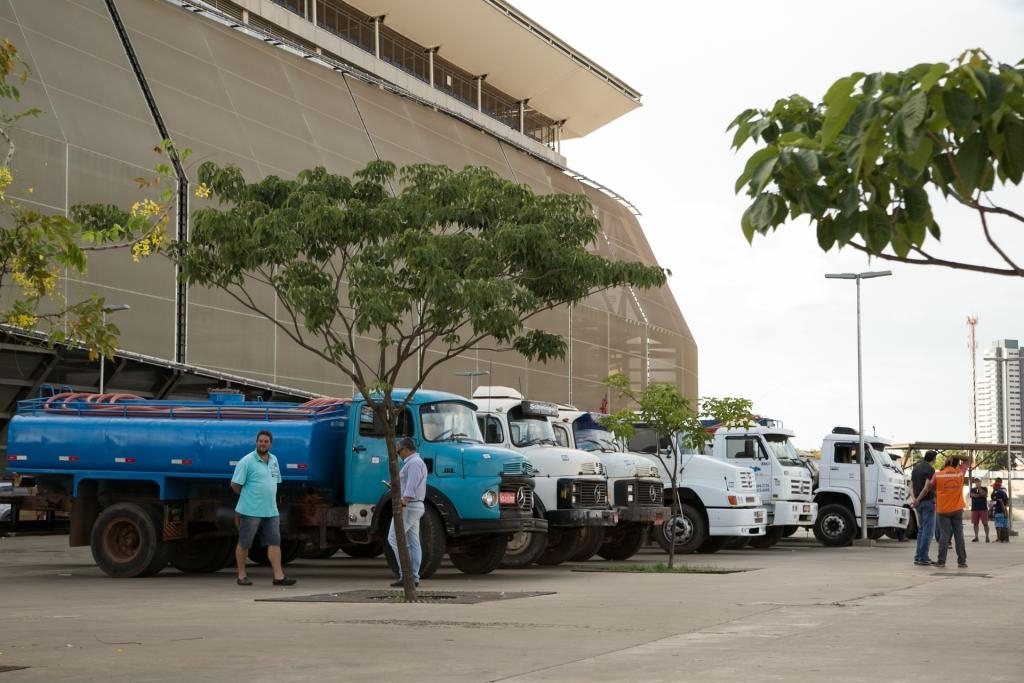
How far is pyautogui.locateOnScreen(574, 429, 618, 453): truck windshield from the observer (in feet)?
84.9

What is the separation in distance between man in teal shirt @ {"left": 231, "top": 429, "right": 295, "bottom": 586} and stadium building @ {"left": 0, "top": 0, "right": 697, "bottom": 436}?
6.13 metres

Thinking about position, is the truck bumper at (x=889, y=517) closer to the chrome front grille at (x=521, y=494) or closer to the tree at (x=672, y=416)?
the tree at (x=672, y=416)

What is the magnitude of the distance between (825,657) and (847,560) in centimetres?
1639

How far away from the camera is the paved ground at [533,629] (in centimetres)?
936

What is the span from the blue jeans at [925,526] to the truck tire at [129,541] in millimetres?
11889

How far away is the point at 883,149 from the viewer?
4277 mm

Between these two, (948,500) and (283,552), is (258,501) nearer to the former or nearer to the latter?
(283,552)

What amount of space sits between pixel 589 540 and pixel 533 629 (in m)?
12.1

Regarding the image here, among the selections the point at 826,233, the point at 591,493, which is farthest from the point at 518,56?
the point at 826,233

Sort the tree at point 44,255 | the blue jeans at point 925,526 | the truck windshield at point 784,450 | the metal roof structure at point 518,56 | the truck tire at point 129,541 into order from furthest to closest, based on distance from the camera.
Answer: the metal roof structure at point 518,56 < the truck windshield at point 784,450 < the blue jeans at point 925,526 < the truck tire at point 129,541 < the tree at point 44,255

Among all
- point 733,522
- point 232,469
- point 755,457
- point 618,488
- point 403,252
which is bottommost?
point 733,522

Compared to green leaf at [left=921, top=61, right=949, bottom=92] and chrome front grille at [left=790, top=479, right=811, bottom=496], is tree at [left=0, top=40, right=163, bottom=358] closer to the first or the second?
green leaf at [left=921, top=61, right=949, bottom=92]

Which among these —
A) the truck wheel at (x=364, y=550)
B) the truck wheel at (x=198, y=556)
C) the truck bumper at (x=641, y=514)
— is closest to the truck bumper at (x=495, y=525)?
the truck wheel at (x=198, y=556)

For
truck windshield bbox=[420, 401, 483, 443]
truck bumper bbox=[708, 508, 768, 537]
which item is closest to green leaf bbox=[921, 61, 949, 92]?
truck windshield bbox=[420, 401, 483, 443]
